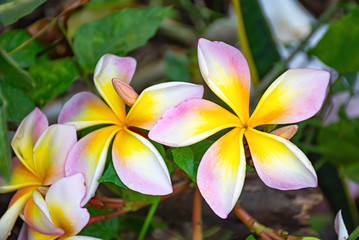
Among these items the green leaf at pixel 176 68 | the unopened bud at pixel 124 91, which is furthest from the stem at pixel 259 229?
the green leaf at pixel 176 68

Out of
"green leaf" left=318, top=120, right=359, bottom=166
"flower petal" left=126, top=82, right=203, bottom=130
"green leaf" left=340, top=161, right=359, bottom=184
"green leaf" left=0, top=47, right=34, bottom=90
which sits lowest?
"green leaf" left=340, top=161, right=359, bottom=184

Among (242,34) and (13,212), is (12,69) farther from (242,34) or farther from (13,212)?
(242,34)

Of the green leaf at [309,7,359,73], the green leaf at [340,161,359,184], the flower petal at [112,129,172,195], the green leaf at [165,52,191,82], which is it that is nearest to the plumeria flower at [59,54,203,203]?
the flower petal at [112,129,172,195]

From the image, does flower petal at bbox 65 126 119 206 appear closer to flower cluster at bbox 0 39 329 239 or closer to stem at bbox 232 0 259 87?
flower cluster at bbox 0 39 329 239

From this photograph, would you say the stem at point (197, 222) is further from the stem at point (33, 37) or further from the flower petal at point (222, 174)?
the stem at point (33, 37)

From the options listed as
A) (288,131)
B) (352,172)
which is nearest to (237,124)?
(288,131)

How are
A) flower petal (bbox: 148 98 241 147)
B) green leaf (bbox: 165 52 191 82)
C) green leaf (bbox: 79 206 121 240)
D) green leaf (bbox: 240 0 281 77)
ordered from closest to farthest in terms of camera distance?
1. flower petal (bbox: 148 98 241 147)
2. green leaf (bbox: 79 206 121 240)
3. green leaf (bbox: 240 0 281 77)
4. green leaf (bbox: 165 52 191 82)
